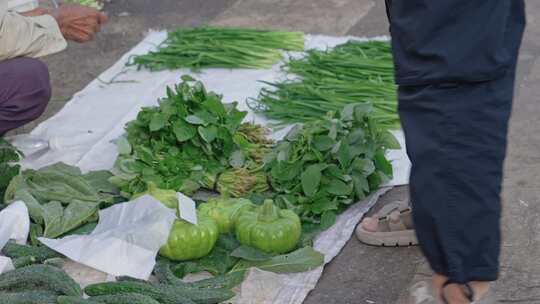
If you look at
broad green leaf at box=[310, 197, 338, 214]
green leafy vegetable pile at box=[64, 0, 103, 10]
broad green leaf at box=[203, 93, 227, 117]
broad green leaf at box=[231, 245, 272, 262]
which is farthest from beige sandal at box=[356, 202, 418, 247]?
green leafy vegetable pile at box=[64, 0, 103, 10]

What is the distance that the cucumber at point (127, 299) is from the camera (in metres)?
2.88

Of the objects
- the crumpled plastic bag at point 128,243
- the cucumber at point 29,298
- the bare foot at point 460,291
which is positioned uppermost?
the bare foot at point 460,291

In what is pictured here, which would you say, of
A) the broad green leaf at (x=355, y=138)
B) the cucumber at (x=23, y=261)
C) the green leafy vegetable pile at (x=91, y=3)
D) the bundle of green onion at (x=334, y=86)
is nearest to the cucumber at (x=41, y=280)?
the cucumber at (x=23, y=261)

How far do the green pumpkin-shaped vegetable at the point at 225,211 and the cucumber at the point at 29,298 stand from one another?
74cm

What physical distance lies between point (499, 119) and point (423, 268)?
1.36 metres

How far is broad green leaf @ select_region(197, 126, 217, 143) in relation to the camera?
12.5ft

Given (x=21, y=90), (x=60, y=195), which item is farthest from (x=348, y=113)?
(x=21, y=90)

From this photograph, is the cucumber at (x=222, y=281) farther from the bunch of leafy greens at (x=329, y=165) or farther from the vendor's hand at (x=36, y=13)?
the vendor's hand at (x=36, y=13)

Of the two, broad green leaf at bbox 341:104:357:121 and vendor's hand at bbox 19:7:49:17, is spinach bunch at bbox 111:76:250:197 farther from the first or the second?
vendor's hand at bbox 19:7:49:17

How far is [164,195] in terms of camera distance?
355 centimetres

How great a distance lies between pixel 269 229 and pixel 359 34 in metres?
2.46

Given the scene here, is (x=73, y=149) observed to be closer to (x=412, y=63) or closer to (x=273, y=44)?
(x=273, y=44)

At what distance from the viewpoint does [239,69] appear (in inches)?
198

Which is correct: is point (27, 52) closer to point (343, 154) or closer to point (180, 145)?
point (180, 145)
